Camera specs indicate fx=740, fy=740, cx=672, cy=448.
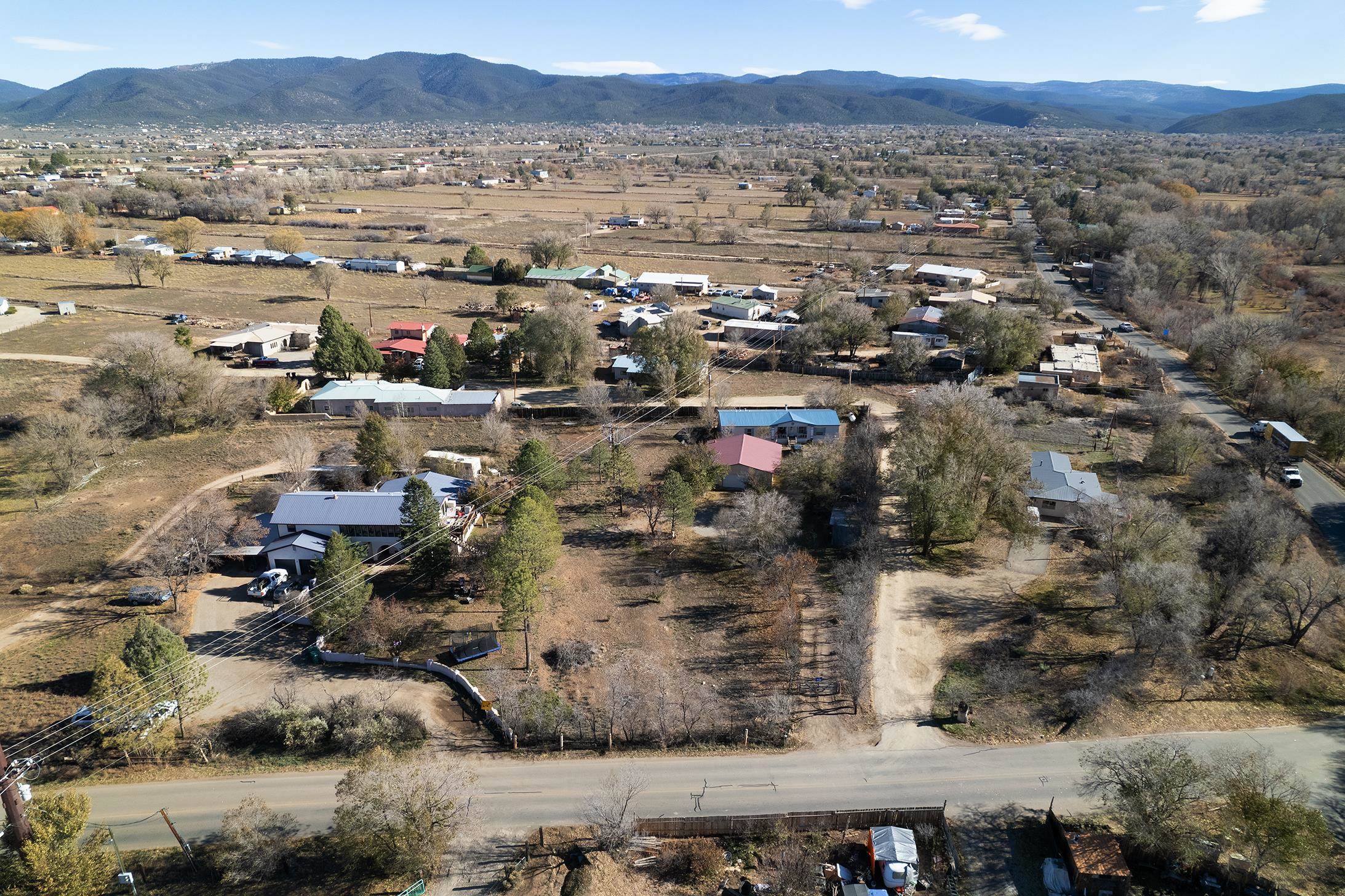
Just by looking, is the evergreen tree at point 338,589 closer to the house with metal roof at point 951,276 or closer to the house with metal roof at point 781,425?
the house with metal roof at point 781,425

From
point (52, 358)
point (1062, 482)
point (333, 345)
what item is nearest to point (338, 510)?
point (333, 345)

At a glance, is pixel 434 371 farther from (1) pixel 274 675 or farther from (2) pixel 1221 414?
(2) pixel 1221 414

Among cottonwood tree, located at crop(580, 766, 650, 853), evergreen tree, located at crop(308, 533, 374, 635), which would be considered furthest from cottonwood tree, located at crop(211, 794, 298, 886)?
evergreen tree, located at crop(308, 533, 374, 635)

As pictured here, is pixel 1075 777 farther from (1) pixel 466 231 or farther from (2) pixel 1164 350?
(1) pixel 466 231

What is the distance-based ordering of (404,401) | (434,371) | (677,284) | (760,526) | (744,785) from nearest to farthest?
(744,785)
(760,526)
(404,401)
(434,371)
(677,284)

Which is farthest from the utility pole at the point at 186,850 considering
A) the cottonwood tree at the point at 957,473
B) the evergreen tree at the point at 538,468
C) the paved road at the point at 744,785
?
the cottonwood tree at the point at 957,473

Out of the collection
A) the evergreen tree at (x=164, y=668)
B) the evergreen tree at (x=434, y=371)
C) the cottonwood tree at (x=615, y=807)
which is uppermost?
the evergreen tree at (x=434, y=371)
